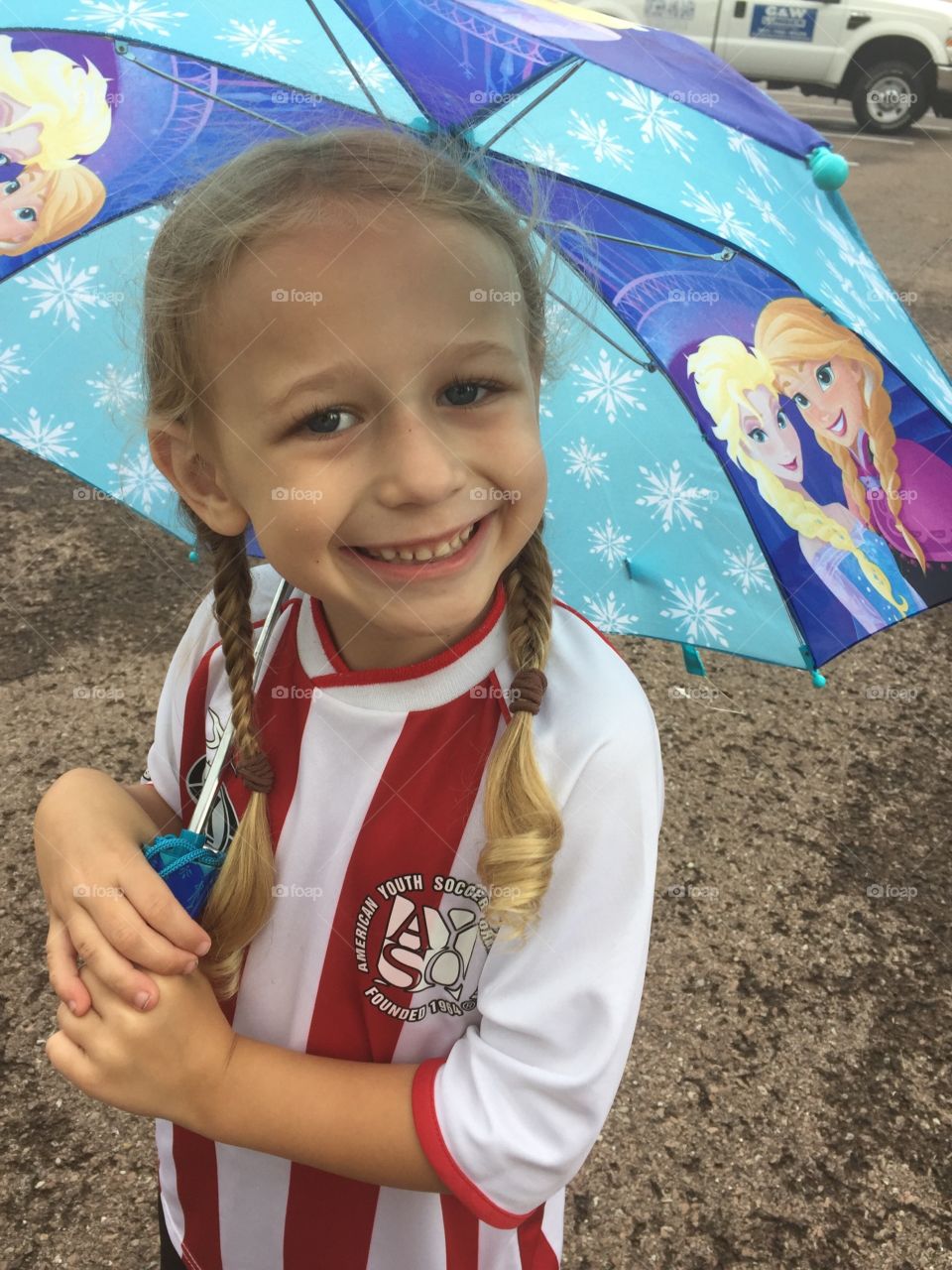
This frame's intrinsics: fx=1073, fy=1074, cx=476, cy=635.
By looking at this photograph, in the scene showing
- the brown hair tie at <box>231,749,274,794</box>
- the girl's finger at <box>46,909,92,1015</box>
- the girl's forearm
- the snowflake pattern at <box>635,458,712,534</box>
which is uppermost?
the snowflake pattern at <box>635,458,712,534</box>

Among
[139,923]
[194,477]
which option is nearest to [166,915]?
[139,923]

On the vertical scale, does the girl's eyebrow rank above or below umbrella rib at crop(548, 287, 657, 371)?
above

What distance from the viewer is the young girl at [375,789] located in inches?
41.1

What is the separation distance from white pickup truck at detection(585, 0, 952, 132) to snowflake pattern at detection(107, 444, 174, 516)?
1158 centimetres

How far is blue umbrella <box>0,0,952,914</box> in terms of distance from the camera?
1.32m

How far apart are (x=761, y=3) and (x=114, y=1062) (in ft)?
43.1

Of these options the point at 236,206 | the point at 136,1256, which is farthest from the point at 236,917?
the point at 136,1256

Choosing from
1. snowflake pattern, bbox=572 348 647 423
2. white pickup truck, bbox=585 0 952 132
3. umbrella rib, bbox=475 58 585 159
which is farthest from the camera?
white pickup truck, bbox=585 0 952 132

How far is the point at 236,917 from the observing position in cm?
117

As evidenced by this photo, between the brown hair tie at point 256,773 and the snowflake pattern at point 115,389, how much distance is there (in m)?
0.68

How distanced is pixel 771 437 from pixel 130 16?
102 cm

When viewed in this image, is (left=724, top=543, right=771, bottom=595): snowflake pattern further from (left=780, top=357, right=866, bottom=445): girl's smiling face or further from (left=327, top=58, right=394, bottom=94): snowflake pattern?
(left=327, top=58, right=394, bottom=94): snowflake pattern

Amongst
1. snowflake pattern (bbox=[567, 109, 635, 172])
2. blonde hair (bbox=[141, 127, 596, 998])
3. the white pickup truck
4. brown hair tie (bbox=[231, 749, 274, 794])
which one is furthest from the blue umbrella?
the white pickup truck

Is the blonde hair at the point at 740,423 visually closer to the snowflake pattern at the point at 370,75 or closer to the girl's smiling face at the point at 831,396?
the girl's smiling face at the point at 831,396
